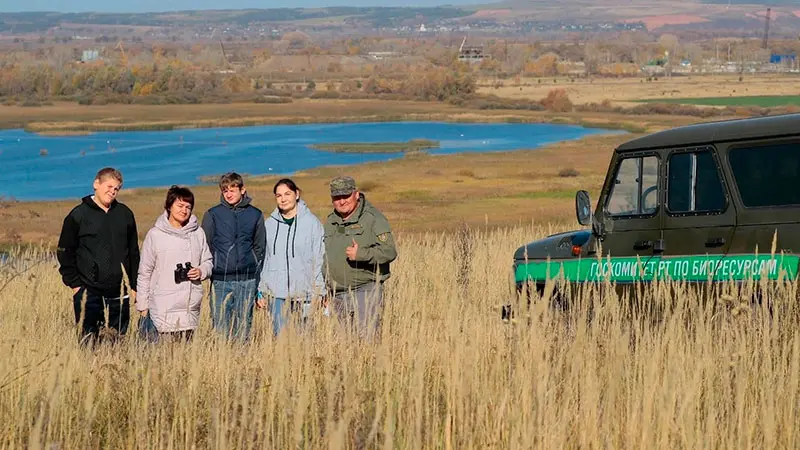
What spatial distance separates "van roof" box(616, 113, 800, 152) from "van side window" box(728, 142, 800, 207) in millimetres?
85

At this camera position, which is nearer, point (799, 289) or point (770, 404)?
point (770, 404)

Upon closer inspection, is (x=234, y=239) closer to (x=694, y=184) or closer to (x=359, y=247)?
(x=359, y=247)

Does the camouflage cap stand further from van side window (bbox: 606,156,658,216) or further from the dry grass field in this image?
the dry grass field

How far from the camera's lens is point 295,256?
856cm

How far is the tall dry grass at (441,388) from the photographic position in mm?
5164

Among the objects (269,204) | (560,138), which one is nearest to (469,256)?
(269,204)

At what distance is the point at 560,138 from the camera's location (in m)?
74.6

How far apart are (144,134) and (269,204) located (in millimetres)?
45867

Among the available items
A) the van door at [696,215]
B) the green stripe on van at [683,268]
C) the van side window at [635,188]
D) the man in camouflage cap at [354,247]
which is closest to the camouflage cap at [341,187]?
the man in camouflage cap at [354,247]

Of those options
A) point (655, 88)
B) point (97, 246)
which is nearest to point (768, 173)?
point (97, 246)

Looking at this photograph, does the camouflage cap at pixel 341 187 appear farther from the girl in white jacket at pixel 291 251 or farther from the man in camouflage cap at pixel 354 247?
the girl in white jacket at pixel 291 251

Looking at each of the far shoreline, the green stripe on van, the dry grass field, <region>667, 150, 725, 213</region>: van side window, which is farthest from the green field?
<region>667, 150, 725, 213</region>: van side window

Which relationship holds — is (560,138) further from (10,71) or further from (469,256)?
(10,71)

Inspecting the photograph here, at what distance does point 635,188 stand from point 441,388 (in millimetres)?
2813
